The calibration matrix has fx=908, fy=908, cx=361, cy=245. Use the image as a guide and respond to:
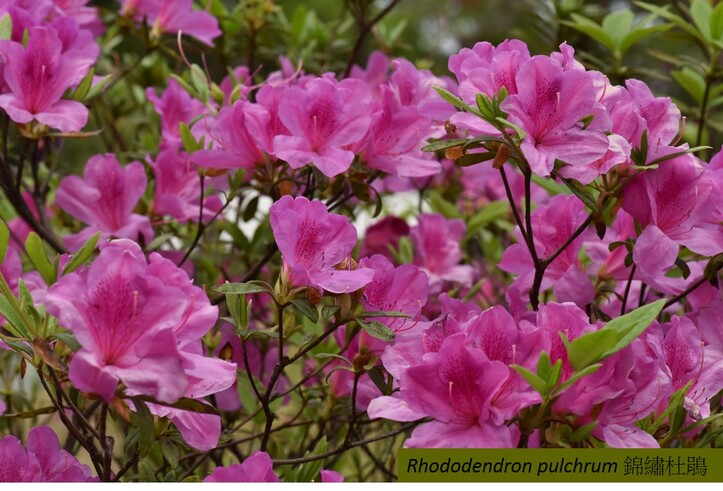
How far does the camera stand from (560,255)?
3.32ft

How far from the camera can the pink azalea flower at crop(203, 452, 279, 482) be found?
759 mm

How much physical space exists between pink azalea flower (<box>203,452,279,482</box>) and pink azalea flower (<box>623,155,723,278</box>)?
0.39 metres

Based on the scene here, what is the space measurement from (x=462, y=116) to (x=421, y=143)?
0.27m

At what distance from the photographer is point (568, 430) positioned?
0.73 meters

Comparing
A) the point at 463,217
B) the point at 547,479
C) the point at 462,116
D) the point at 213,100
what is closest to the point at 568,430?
the point at 547,479

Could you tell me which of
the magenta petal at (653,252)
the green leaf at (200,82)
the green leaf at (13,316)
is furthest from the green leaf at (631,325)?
the green leaf at (200,82)

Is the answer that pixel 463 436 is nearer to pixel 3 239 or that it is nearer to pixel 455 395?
pixel 455 395

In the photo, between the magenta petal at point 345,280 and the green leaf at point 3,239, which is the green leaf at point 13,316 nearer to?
the green leaf at point 3,239

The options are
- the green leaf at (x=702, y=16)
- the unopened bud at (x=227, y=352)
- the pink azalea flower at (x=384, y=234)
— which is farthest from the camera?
the pink azalea flower at (x=384, y=234)

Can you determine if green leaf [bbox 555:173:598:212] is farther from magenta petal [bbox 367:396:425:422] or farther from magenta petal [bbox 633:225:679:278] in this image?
magenta petal [bbox 367:396:425:422]

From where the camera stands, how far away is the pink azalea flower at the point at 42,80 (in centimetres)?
102

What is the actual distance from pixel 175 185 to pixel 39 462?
46 centimetres

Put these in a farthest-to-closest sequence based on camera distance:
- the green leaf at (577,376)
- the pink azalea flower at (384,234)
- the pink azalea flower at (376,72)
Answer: the pink azalea flower at (384,234) → the pink azalea flower at (376,72) → the green leaf at (577,376)

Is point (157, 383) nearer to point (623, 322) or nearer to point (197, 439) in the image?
point (197, 439)
